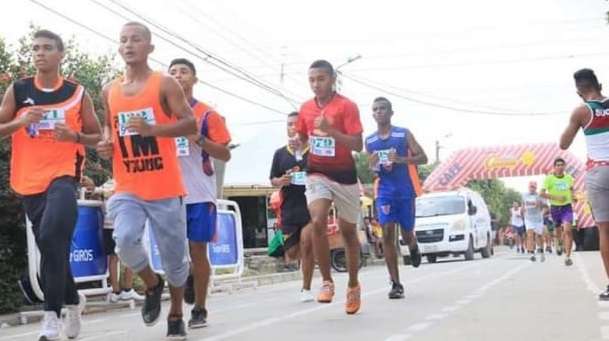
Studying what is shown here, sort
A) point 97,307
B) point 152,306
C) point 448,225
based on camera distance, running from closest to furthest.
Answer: point 152,306 < point 97,307 < point 448,225

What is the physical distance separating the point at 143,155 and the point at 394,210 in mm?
4317

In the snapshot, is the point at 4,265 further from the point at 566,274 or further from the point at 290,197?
the point at 566,274

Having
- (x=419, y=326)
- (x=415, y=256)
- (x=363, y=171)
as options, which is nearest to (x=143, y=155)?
(x=419, y=326)

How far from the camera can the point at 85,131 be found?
6863mm

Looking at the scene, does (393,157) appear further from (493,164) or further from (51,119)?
(493,164)

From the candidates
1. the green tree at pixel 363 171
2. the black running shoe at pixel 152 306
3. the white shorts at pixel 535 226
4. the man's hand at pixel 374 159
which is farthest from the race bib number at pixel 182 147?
the green tree at pixel 363 171

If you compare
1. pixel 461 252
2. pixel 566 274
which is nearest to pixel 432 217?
pixel 461 252

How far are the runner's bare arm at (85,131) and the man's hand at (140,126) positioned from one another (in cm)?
73

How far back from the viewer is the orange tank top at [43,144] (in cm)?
648

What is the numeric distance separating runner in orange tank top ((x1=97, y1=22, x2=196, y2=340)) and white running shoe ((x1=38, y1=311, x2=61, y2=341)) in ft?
2.01

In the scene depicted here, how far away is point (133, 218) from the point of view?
6012 millimetres

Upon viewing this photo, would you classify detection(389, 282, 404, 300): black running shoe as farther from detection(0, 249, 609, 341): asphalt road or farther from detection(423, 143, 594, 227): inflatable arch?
detection(423, 143, 594, 227): inflatable arch

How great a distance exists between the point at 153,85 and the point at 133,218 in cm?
87

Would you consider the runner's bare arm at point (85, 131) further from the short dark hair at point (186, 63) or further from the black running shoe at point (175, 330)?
the black running shoe at point (175, 330)
